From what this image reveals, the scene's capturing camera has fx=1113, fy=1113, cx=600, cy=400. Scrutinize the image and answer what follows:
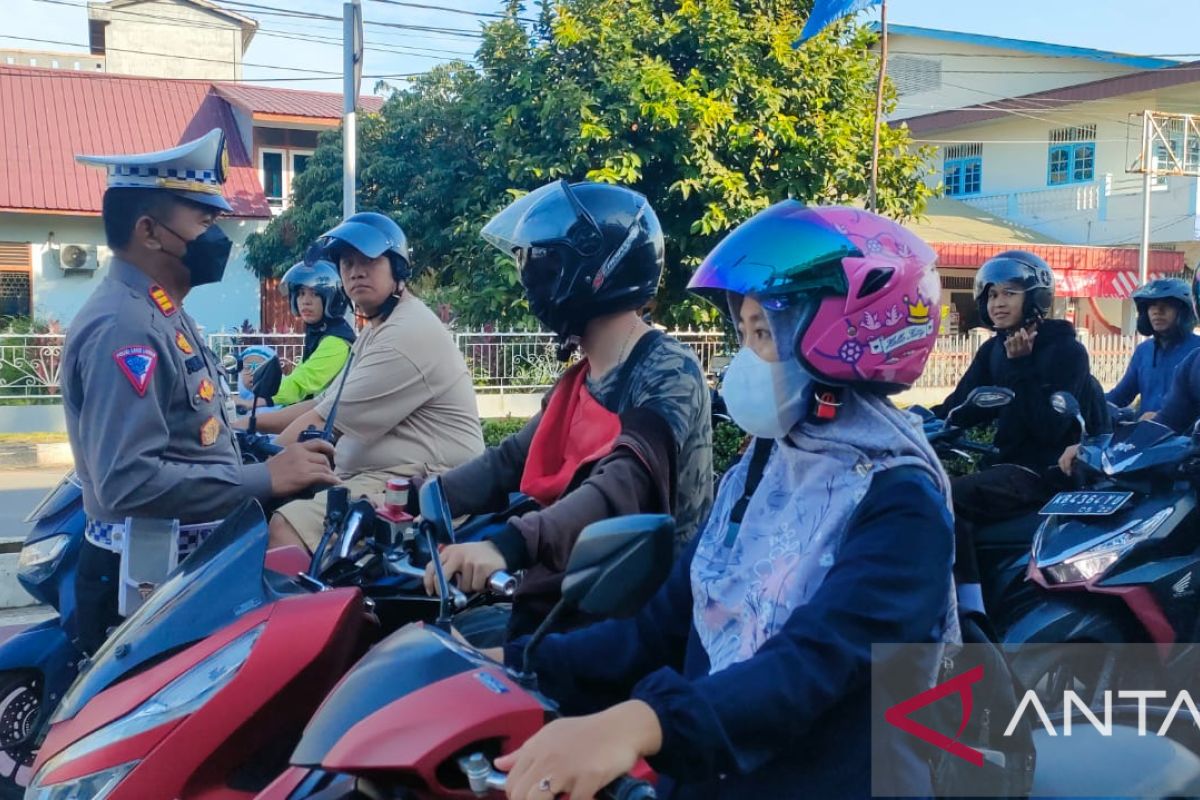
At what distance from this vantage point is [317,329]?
20.2ft

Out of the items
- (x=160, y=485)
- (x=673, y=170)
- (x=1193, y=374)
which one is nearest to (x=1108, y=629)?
(x=1193, y=374)

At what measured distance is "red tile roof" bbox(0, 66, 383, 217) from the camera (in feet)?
68.2

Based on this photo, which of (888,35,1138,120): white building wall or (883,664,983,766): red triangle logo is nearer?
(883,664,983,766): red triangle logo

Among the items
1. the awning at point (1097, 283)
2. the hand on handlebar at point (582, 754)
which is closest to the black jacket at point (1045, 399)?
the hand on handlebar at point (582, 754)

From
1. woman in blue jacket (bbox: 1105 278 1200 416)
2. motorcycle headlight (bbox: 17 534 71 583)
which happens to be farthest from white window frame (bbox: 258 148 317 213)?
motorcycle headlight (bbox: 17 534 71 583)

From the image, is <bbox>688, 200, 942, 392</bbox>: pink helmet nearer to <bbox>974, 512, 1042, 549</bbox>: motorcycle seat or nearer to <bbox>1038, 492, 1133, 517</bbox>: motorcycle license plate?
<bbox>1038, 492, 1133, 517</bbox>: motorcycle license plate

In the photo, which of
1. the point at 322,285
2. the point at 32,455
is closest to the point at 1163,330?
the point at 322,285

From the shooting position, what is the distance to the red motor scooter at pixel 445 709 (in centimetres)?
140

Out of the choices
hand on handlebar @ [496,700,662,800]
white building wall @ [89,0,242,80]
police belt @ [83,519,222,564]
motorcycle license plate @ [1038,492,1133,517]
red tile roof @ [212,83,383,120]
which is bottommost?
motorcycle license plate @ [1038,492,1133,517]

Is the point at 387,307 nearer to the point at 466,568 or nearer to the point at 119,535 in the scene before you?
the point at 119,535

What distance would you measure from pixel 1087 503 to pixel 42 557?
138 inches

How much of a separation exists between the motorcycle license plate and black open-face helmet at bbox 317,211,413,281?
247cm

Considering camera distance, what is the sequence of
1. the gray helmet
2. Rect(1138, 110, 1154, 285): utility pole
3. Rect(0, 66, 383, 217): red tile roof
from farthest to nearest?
Rect(0, 66, 383, 217): red tile roof, Rect(1138, 110, 1154, 285): utility pole, the gray helmet

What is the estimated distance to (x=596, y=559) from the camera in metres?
1.56
